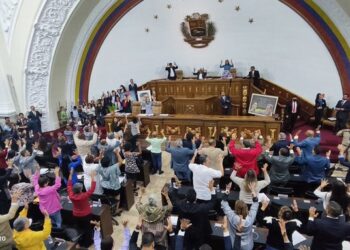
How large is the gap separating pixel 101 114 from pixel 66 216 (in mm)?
7132

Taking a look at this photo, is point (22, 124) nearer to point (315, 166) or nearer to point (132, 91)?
point (132, 91)

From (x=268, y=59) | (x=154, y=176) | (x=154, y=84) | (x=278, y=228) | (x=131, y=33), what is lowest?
(x=154, y=176)

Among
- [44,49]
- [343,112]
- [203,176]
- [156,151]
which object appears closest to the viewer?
[203,176]

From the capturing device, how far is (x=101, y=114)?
1109 cm

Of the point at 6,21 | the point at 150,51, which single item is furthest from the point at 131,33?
the point at 6,21

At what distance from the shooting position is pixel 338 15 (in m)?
8.70

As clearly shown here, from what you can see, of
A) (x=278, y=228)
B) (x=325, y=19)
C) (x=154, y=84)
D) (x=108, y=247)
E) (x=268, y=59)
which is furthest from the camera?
(x=154, y=84)

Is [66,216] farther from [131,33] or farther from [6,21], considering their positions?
[131,33]

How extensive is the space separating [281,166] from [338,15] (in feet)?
Result: 22.5

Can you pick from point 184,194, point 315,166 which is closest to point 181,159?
point 184,194

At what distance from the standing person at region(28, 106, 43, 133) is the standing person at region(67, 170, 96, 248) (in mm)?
6409

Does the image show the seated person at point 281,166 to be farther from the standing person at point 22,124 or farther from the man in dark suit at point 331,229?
the standing person at point 22,124

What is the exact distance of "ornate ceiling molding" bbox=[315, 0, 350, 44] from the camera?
858 centimetres

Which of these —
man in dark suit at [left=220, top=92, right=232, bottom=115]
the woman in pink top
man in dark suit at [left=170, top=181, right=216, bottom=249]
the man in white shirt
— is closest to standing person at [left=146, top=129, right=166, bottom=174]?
the man in white shirt
